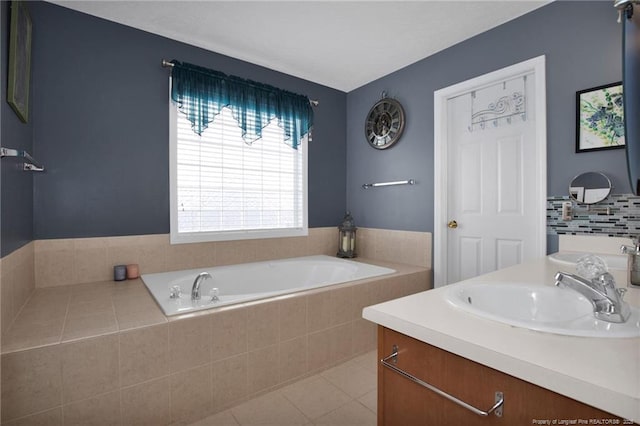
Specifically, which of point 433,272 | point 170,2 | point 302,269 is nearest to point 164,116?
point 170,2

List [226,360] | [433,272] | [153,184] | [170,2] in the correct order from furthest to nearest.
Result: 1. [433,272]
2. [153,184]
3. [170,2]
4. [226,360]

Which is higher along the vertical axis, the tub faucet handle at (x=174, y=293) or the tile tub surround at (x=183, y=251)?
the tile tub surround at (x=183, y=251)

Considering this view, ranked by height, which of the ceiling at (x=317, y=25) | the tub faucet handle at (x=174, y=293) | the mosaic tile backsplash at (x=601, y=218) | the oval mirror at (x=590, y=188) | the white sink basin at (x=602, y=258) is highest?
the ceiling at (x=317, y=25)

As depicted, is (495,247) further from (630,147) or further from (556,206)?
(630,147)

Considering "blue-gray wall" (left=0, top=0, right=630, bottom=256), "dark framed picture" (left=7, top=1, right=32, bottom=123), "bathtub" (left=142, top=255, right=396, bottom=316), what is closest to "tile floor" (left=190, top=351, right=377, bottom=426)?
"bathtub" (left=142, top=255, right=396, bottom=316)

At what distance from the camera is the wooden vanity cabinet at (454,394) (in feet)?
1.90

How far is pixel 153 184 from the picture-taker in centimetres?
254

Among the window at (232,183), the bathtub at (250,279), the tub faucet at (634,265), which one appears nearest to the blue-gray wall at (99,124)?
the window at (232,183)

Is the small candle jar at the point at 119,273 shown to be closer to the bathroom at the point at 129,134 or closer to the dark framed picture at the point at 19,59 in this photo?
the bathroom at the point at 129,134

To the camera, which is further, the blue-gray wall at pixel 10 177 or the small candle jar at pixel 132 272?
the small candle jar at pixel 132 272

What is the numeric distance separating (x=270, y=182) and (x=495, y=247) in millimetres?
2087

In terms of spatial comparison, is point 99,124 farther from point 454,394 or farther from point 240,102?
point 454,394

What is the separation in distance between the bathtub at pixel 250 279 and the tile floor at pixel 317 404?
0.57m

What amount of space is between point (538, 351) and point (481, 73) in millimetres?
2496
